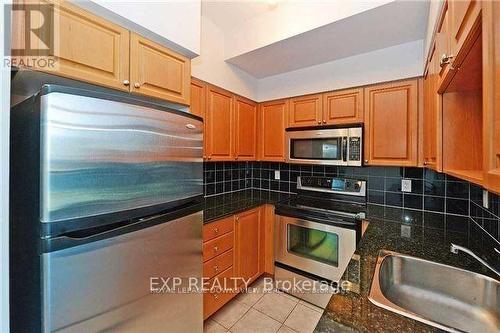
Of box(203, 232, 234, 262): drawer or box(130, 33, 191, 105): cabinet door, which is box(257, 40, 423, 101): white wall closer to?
box(130, 33, 191, 105): cabinet door

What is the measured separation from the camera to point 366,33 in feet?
5.87

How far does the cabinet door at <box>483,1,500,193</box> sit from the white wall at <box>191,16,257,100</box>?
6.03ft

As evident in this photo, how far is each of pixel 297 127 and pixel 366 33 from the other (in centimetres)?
98

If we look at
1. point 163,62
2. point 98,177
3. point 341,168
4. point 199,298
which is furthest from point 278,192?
point 98,177

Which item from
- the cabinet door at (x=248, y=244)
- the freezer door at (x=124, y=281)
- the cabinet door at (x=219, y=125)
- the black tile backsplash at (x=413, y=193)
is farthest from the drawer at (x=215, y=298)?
the cabinet door at (x=219, y=125)

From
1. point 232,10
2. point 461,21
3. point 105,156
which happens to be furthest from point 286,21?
point 105,156

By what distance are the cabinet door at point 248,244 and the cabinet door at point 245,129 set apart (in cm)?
66

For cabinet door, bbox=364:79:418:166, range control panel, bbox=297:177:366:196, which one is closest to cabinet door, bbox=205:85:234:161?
range control panel, bbox=297:177:366:196

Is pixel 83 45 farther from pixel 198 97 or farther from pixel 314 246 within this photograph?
pixel 314 246

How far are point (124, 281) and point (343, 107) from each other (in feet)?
7.09

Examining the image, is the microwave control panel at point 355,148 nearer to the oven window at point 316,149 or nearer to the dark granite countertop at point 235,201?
the oven window at point 316,149

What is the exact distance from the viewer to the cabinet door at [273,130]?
8.39ft

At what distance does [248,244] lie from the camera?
2178mm

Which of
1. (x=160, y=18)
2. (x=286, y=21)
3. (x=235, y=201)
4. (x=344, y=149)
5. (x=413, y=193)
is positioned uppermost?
(x=286, y=21)
